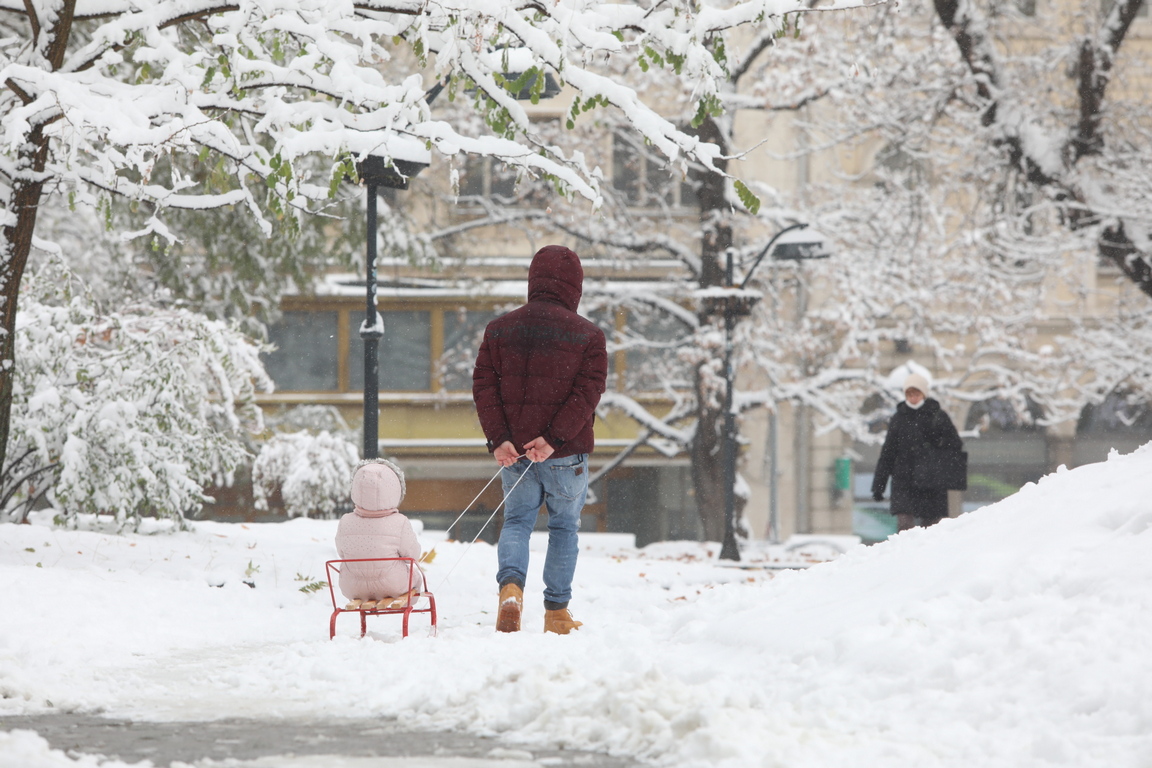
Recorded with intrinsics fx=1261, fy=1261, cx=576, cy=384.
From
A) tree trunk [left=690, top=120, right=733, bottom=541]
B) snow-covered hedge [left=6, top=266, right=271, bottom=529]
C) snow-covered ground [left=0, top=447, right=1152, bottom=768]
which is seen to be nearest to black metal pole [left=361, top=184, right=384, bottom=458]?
snow-covered hedge [left=6, top=266, right=271, bottom=529]

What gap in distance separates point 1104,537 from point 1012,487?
24541 millimetres

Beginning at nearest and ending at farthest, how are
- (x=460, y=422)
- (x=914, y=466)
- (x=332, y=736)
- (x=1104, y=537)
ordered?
(x=332, y=736) < (x=1104, y=537) < (x=914, y=466) < (x=460, y=422)

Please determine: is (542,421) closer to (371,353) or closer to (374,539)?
(374,539)

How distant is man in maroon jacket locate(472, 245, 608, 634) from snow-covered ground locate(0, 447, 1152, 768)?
0.45 meters

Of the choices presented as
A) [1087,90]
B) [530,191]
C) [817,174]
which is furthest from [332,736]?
[817,174]

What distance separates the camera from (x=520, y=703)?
4629mm

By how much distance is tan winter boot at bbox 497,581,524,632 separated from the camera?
660 cm

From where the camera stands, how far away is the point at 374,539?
22.9 ft

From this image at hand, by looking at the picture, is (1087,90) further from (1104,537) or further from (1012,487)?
(1012,487)

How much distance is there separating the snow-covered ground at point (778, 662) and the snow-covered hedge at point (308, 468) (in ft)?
25.1

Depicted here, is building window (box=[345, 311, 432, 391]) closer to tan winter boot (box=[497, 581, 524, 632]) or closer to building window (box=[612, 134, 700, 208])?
building window (box=[612, 134, 700, 208])

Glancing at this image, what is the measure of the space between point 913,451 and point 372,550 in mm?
4947

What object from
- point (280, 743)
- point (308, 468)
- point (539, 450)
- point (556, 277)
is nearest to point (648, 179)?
point (308, 468)

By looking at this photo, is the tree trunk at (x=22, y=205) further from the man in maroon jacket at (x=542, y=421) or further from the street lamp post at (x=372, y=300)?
the man in maroon jacket at (x=542, y=421)
